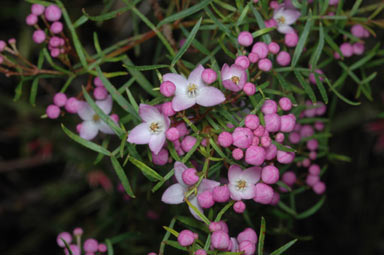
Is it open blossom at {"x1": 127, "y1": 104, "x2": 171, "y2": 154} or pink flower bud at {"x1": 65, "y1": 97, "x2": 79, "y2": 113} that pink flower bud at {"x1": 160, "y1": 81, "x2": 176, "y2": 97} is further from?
A: pink flower bud at {"x1": 65, "y1": 97, "x2": 79, "y2": 113}

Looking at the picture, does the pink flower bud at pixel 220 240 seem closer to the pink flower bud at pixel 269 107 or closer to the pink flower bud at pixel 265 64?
the pink flower bud at pixel 269 107

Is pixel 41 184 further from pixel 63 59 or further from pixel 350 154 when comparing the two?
pixel 350 154

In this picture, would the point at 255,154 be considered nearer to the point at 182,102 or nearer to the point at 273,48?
the point at 182,102

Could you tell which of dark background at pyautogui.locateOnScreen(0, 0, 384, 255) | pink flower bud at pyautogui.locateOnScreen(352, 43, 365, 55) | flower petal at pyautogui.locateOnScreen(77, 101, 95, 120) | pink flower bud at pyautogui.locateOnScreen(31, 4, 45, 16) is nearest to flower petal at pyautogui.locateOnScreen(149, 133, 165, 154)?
flower petal at pyautogui.locateOnScreen(77, 101, 95, 120)

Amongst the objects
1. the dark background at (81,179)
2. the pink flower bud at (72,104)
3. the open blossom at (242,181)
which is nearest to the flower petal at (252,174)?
the open blossom at (242,181)

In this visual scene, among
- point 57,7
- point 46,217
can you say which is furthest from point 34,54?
point 57,7

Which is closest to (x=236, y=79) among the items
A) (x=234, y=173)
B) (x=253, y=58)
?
(x=253, y=58)
